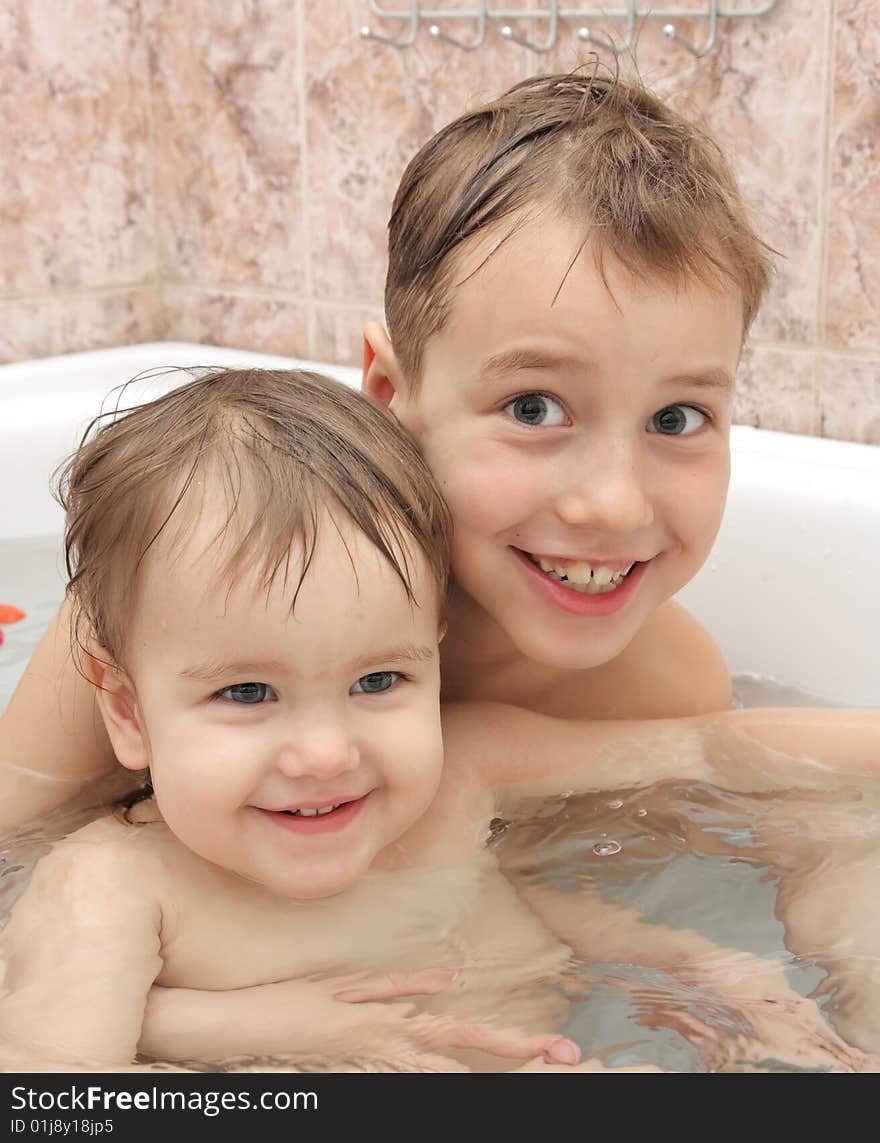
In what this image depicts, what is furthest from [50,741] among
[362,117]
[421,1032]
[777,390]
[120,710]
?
[362,117]

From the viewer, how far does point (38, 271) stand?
90.1 inches

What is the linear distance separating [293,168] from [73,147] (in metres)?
0.34

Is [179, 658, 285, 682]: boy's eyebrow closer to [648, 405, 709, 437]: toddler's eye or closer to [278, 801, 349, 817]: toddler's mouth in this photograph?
[278, 801, 349, 817]: toddler's mouth

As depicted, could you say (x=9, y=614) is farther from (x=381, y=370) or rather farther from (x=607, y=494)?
(x=607, y=494)

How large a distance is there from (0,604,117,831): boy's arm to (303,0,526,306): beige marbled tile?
1009 mm

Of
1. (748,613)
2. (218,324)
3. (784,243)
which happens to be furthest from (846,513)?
(218,324)

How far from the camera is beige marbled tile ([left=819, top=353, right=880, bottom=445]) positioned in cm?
168

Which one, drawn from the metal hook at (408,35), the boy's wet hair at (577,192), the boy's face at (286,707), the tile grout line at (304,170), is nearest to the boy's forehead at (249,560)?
the boy's face at (286,707)

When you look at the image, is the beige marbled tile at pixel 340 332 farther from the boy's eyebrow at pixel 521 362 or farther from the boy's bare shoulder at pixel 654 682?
the boy's eyebrow at pixel 521 362

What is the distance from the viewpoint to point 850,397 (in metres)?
1.71

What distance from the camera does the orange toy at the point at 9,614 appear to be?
1.75 metres

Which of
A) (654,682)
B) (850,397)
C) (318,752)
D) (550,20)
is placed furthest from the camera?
(550,20)

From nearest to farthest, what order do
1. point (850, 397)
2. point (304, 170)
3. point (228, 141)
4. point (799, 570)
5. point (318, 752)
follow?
point (318, 752) < point (799, 570) < point (850, 397) < point (304, 170) < point (228, 141)

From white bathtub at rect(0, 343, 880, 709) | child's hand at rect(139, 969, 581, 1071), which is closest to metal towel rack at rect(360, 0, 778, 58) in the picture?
white bathtub at rect(0, 343, 880, 709)
